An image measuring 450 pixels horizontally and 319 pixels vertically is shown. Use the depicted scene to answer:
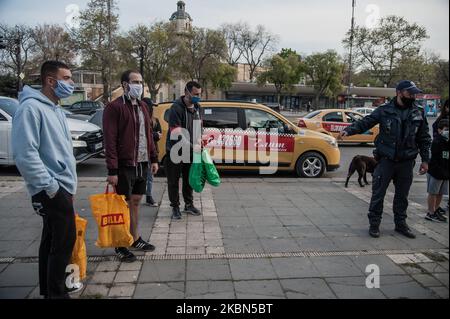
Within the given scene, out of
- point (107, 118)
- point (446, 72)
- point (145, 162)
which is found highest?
point (446, 72)

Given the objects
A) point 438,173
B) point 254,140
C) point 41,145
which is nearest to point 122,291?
point 41,145

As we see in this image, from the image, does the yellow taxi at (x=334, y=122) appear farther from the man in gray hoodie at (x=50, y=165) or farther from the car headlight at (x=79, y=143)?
the man in gray hoodie at (x=50, y=165)

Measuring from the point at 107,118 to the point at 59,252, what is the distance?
55.1 inches

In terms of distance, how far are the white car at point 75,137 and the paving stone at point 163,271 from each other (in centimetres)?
544

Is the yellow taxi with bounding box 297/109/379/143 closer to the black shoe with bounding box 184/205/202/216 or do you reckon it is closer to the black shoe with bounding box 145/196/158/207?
the black shoe with bounding box 145/196/158/207

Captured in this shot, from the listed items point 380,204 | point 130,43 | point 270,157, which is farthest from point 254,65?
point 380,204

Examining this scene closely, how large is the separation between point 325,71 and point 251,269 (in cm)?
4592

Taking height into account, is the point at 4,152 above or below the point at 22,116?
below

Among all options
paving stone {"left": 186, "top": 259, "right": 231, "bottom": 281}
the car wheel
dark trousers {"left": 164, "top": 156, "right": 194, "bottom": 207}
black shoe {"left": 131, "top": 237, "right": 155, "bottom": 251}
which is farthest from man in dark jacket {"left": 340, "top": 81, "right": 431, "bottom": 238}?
the car wheel

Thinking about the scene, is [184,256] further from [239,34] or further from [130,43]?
[239,34]

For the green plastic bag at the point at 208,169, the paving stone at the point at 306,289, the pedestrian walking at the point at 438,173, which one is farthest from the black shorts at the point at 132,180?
the pedestrian walking at the point at 438,173

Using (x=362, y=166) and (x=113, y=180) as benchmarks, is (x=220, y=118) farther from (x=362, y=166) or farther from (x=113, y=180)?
(x=113, y=180)

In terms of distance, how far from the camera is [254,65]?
5359cm

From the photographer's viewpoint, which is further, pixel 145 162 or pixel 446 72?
pixel 145 162
